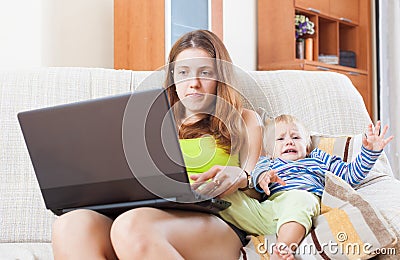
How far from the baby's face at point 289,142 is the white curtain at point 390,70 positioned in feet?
9.41

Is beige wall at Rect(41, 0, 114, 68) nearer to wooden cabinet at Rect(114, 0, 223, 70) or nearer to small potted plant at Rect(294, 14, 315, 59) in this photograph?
wooden cabinet at Rect(114, 0, 223, 70)

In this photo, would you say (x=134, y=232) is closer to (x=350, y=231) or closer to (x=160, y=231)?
(x=160, y=231)

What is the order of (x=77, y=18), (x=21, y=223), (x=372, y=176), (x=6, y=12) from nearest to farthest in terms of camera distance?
1. (x=372, y=176)
2. (x=21, y=223)
3. (x=6, y=12)
4. (x=77, y=18)

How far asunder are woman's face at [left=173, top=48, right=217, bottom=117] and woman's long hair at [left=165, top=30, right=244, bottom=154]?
19 mm

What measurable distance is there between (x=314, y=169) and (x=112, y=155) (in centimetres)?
64

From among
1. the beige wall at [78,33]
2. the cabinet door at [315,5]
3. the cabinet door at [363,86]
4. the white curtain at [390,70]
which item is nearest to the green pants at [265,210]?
the beige wall at [78,33]

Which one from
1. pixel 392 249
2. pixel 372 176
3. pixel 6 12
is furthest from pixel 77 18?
pixel 392 249

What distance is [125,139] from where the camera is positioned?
1277 millimetres

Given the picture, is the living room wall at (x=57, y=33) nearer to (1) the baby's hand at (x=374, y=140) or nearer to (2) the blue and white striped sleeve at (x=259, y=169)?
(2) the blue and white striped sleeve at (x=259, y=169)

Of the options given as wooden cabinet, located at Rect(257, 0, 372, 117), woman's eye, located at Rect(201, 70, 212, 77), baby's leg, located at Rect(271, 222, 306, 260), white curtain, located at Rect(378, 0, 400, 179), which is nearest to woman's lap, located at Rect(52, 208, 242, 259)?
baby's leg, located at Rect(271, 222, 306, 260)

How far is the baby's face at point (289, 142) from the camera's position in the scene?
1.76m

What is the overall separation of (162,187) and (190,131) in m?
0.39

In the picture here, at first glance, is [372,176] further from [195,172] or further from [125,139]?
[125,139]

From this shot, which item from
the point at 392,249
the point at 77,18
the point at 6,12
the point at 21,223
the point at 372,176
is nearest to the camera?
the point at 392,249
